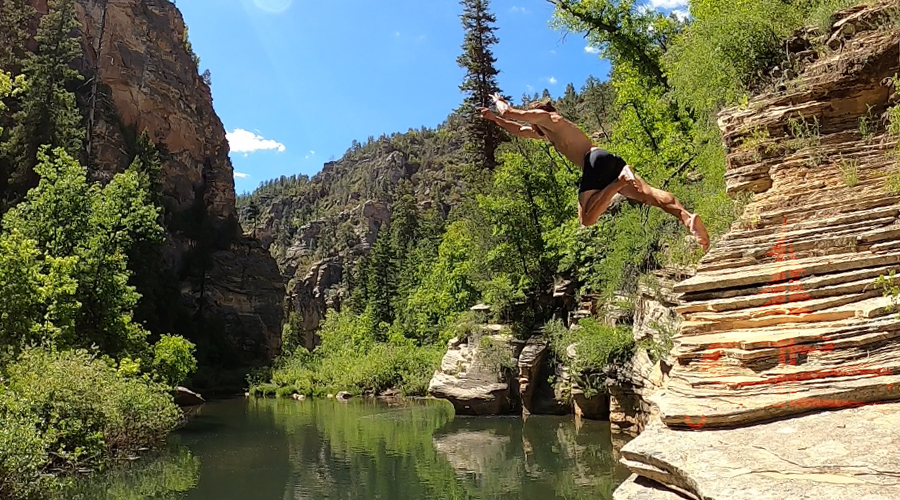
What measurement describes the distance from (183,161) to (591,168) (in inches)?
2256

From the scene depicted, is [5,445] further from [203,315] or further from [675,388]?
[203,315]

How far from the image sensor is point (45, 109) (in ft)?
124

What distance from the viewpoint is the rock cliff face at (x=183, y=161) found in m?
48.9

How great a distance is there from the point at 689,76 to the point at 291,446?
17.4 metres

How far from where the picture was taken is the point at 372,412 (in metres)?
32.5

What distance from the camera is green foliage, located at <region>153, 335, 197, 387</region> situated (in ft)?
85.0

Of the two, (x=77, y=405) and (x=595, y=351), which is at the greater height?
(x=595, y=351)

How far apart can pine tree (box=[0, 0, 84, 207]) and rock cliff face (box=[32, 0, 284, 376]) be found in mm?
5342

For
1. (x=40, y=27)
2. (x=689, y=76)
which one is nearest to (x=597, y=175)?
(x=689, y=76)

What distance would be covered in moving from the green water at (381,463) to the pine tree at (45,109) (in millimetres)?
20184

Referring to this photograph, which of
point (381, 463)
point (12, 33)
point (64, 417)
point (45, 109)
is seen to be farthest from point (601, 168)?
point (12, 33)

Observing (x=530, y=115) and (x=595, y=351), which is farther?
(x=595, y=351)

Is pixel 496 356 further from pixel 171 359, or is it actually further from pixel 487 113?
pixel 487 113

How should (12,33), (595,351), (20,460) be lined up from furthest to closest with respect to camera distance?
(12,33) → (595,351) → (20,460)
